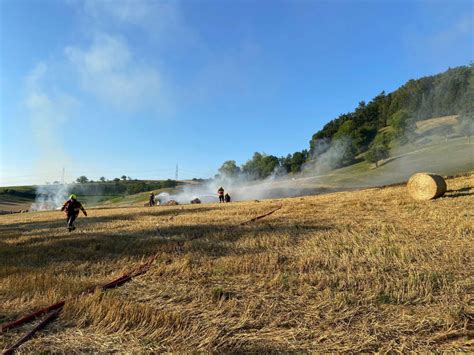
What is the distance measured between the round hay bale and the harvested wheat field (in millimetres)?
6982

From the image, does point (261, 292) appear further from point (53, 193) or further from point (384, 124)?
point (384, 124)

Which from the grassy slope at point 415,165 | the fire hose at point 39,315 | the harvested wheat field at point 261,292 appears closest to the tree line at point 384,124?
the grassy slope at point 415,165

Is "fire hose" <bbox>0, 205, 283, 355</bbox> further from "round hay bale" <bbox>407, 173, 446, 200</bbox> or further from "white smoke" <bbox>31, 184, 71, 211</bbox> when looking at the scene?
"white smoke" <bbox>31, 184, 71, 211</bbox>

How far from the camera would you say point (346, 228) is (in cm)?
1041

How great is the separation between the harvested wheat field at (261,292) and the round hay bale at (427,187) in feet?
22.9

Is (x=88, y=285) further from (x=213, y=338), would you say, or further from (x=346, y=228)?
(x=346, y=228)

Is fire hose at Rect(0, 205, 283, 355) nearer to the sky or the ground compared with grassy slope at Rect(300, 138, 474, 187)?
nearer to the ground

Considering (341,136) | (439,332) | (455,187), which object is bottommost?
(439,332)

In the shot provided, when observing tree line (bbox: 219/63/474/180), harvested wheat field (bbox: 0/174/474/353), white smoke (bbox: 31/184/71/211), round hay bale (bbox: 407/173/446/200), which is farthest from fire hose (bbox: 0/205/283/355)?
white smoke (bbox: 31/184/71/211)

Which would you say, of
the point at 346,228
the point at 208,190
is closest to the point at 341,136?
the point at 208,190

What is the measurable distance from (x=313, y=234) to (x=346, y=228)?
1257mm

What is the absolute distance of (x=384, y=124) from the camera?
111375 millimetres

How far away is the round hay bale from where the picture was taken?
16562 millimetres

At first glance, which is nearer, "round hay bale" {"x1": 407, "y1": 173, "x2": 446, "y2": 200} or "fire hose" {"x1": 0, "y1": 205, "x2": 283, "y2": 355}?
"fire hose" {"x1": 0, "y1": 205, "x2": 283, "y2": 355}
